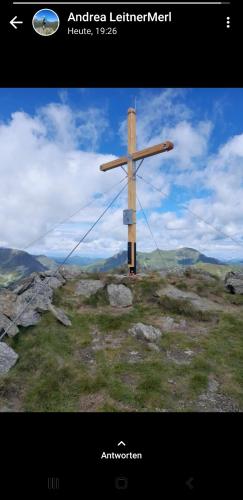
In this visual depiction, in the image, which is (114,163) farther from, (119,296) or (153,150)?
(119,296)

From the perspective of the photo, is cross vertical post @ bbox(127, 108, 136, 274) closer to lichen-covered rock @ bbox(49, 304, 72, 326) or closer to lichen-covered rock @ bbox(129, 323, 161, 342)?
lichen-covered rock @ bbox(49, 304, 72, 326)

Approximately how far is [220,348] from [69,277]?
8500 mm

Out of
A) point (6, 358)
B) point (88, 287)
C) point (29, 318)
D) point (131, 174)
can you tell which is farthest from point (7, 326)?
point (131, 174)
